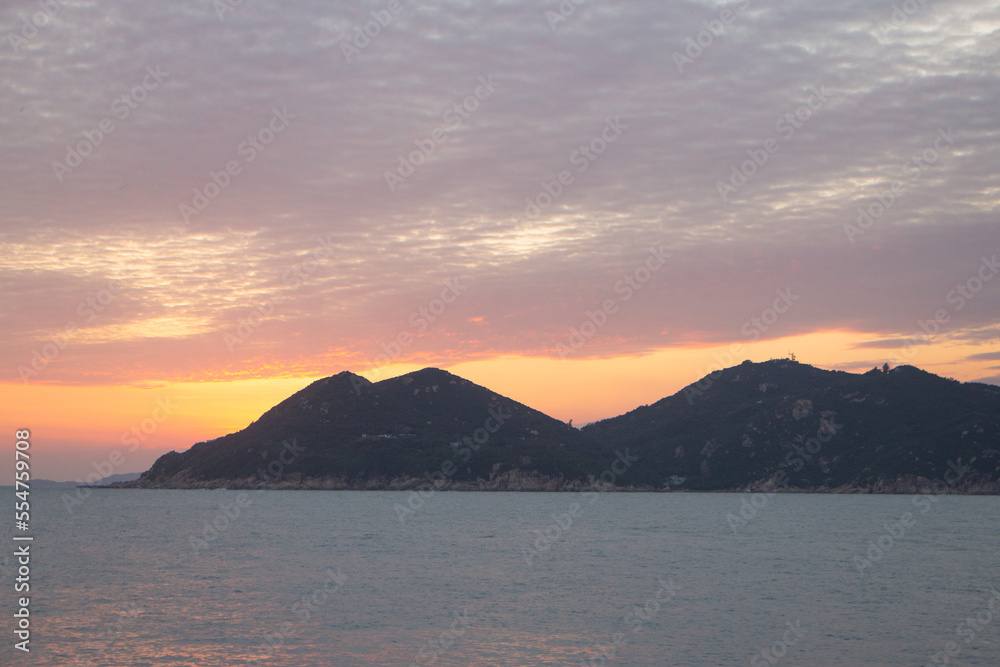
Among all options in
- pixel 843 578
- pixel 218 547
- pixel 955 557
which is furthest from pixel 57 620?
pixel 955 557

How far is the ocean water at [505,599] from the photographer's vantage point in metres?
37.8

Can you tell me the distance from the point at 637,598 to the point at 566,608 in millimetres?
6077

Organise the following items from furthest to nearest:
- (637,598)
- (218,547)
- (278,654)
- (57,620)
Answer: (218,547)
(637,598)
(57,620)
(278,654)

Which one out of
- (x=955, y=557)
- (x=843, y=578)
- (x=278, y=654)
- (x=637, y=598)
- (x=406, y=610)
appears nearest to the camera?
(x=278, y=654)

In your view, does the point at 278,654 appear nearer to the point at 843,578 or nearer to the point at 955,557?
the point at 843,578

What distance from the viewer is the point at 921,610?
1913 inches

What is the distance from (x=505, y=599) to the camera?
5219cm

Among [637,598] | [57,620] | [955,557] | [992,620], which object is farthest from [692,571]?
[57,620]

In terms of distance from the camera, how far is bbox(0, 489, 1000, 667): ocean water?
1487 inches

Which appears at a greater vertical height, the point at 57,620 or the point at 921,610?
the point at 57,620

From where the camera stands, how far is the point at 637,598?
5259 centimetres

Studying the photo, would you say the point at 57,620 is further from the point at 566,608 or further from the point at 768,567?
the point at 768,567

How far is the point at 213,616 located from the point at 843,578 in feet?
152

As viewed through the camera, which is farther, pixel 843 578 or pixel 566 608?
pixel 843 578
